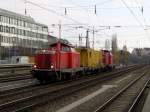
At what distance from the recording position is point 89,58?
144 feet

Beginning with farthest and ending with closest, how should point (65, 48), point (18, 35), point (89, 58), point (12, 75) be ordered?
point (18, 35), point (89, 58), point (12, 75), point (65, 48)

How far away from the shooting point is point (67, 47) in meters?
31.9

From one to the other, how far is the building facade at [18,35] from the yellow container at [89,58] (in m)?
55.4

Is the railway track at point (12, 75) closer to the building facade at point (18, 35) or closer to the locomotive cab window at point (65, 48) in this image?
the locomotive cab window at point (65, 48)

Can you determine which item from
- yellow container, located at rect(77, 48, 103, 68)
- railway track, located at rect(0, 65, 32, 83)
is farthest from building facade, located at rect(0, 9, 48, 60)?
yellow container, located at rect(77, 48, 103, 68)

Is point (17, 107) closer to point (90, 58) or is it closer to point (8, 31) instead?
point (90, 58)

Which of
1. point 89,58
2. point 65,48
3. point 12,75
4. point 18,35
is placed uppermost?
point 18,35

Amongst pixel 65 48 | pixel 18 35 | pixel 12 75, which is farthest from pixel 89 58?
pixel 18 35

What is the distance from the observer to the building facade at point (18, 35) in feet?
370

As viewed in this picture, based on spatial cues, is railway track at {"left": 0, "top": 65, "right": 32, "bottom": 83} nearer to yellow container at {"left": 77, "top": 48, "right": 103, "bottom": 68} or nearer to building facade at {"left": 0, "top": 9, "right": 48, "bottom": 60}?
yellow container at {"left": 77, "top": 48, "right": 103, "bottom": 68}

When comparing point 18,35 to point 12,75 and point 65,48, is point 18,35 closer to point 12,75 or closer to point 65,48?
point 12,75

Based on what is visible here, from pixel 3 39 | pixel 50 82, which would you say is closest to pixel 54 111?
pixel 50 82

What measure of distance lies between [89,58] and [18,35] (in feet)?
264

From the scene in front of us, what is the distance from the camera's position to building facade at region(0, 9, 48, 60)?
113 meters
